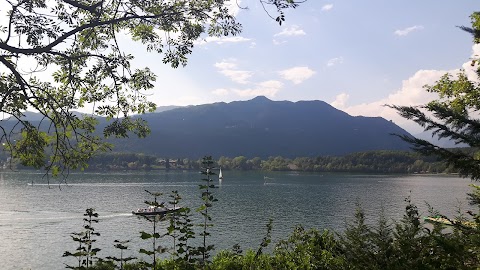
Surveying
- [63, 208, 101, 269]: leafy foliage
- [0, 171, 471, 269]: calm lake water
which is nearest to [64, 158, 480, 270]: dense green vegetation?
[63, 208, 101, 269]: leafy foliage

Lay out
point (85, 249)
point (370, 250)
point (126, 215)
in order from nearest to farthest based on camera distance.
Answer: point (370, 250)
point (85, 249)
point (126, 215)

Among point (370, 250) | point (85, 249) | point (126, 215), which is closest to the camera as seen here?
point (370, 250)

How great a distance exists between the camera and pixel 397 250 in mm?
5770

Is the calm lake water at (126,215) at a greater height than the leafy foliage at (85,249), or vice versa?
the leafy foliage at (85,249)

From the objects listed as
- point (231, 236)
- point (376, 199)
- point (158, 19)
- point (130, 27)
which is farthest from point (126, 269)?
point (376, 199)

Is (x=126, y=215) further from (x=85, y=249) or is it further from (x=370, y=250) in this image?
(x=370, y=250)

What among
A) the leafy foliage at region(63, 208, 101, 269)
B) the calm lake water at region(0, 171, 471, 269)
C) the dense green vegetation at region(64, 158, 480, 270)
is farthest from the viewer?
the calm lake water at region(0, 171, 471, 269)

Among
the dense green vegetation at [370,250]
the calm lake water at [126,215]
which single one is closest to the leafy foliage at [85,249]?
the dense green vegetation at [370,250]

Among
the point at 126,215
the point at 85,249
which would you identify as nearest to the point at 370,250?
the point at 85,249

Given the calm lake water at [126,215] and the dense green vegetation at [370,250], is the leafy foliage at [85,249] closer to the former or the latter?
the dense green vegetation at [370,250]

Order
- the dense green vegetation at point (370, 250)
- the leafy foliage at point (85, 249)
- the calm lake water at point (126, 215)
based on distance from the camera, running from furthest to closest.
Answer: the calm lake water at point (126, 215) < the leafy foliage at point (85, 249) < the dense green vegetation at point (370, 250)

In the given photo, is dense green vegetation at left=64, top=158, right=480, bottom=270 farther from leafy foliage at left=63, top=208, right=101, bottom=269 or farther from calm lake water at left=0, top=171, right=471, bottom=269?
calm lake water at left=0, top=171, right=471, bottom=269

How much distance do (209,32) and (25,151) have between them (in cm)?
552

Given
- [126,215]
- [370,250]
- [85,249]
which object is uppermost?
[370,250]
